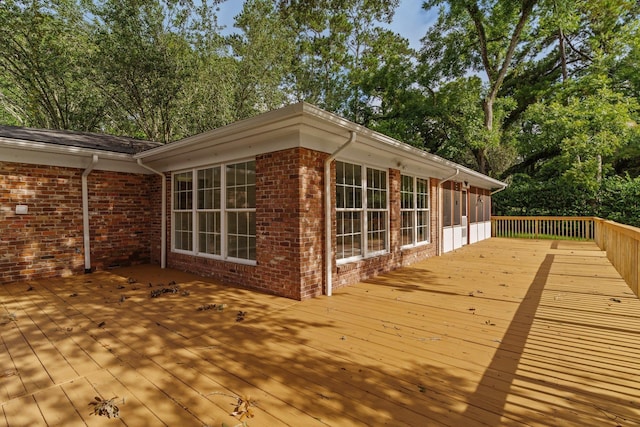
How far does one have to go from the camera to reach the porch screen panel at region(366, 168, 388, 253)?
6164mm

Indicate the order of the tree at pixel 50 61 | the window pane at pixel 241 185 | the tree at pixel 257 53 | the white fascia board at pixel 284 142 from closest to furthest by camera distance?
the white fascia board at pixel 284 142 < the window pane at pixel 241 185 < the tree at pixel 50 61 < the tree at pixel 257 53

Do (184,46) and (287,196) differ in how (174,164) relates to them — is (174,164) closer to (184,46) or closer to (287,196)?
(287,196)

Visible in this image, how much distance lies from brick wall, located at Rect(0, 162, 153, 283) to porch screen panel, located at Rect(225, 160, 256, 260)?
3129mm

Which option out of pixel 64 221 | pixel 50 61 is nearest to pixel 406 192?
pixel 64 221

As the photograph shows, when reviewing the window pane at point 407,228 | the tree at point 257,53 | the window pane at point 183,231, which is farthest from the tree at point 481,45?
the window pane at point 183,231

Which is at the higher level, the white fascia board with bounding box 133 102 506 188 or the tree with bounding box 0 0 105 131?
the tree with bounding box 0 0 105 131

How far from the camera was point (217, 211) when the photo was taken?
5.98m

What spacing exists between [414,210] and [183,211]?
18.3ft

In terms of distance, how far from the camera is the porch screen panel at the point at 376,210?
6164 millimetres

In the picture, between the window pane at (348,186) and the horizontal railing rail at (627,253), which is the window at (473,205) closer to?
the horizontal railing rail at (627,253)

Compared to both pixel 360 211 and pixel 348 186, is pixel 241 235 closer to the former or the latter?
pixel 348 186

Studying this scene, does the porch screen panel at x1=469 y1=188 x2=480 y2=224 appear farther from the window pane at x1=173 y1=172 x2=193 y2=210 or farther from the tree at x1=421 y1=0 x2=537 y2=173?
the window pane at x1=173 y1=172 x2=193 y2=210

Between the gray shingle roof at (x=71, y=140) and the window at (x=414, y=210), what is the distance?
6574 mm

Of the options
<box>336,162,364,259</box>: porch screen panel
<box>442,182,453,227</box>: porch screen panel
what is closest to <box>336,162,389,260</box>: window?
<box>336,162,364,259</box>: porch screen panel
